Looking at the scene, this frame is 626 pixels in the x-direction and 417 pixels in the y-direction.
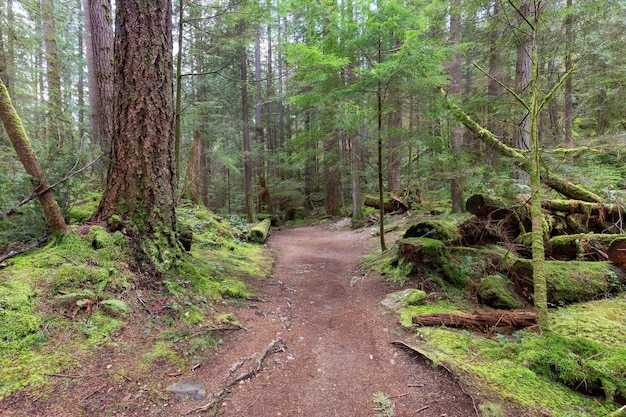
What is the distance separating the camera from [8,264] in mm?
3084

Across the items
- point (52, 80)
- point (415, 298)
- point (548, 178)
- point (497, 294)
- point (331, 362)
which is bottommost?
point (331, 362)

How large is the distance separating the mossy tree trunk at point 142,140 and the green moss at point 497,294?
4.79m

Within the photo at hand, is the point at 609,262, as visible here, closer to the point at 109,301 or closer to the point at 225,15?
the point at 109,301

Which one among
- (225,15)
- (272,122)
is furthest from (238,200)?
(225,15)

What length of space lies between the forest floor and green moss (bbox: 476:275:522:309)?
157 centimetres

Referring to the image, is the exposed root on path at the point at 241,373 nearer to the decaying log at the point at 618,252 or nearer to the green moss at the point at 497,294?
the green moss at the point at 497,294

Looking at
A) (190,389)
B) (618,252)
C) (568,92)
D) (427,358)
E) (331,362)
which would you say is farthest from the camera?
(568,92)

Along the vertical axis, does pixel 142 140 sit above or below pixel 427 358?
above

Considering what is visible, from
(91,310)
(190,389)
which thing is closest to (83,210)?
(91,310)

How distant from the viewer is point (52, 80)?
395 inches

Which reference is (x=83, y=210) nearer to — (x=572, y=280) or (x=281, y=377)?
(x=281, y=377)

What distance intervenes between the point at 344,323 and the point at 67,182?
4.28 m

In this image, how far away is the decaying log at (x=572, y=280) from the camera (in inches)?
175

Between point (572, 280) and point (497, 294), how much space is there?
1.18 metres
